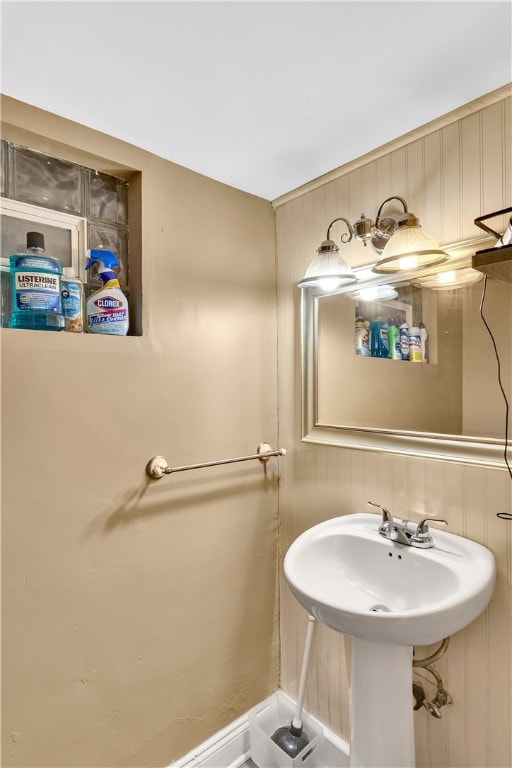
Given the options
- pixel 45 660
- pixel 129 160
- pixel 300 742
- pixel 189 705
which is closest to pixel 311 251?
pixel 129 160

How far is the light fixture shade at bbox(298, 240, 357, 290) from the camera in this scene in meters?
1.29

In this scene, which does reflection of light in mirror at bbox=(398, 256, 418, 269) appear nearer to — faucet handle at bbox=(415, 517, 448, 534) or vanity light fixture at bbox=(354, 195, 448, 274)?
vanity light fixture at bbox=(354, 195, 448, 274)

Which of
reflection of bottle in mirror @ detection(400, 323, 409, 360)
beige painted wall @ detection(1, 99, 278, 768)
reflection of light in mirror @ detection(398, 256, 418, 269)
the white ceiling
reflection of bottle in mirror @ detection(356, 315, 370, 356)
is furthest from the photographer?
reflection of bottle in mirror @ detection(356, 315, 370, 356)

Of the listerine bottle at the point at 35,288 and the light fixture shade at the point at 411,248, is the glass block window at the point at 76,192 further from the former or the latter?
the light fixture shade at the point at 411,248

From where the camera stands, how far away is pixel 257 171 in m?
1.48

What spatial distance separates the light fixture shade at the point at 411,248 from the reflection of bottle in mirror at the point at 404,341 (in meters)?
0.20

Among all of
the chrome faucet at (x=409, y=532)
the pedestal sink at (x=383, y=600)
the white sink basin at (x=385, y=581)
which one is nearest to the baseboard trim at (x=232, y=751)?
the pedestal sink at (x=383, y=600)

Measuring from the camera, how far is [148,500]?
1.32 m

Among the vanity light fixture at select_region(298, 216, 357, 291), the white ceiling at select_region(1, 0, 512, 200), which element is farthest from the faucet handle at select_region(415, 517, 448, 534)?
the white ceiling at select_region(1, 0, 512, 200)

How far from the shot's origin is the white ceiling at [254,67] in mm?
855

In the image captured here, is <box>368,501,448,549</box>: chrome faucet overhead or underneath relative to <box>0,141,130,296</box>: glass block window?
underneath

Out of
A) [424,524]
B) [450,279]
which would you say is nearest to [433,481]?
[424,524]

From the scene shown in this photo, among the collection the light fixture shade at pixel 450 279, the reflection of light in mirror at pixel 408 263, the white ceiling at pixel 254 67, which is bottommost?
the light fixture shade at pixel 450 279

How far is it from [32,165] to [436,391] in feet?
4.58
